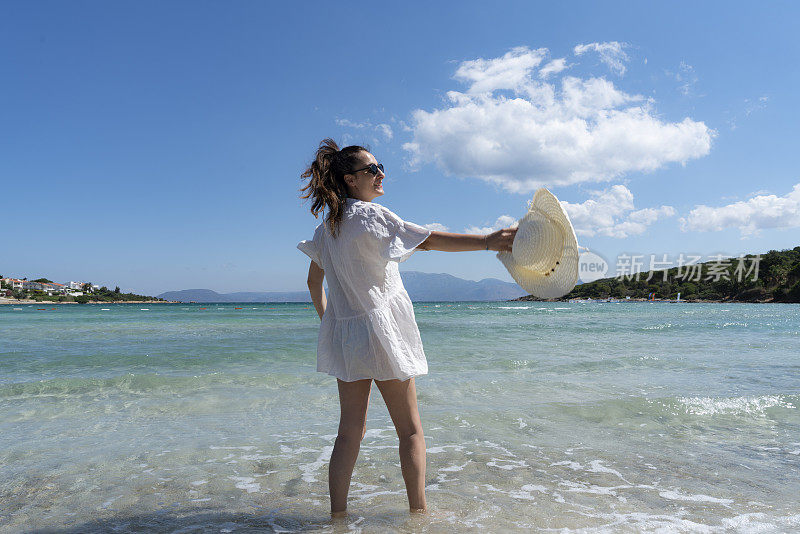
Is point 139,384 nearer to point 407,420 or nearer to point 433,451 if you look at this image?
point 433,451

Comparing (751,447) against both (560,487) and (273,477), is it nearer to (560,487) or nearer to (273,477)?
(560,487)

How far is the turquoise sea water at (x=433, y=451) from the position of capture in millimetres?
2668

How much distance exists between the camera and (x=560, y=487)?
3.06 m

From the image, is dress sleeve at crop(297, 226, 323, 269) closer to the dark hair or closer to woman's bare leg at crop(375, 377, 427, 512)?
the dark hair

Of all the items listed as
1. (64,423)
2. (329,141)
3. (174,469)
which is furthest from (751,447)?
(64,423)

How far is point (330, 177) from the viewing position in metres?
2.30

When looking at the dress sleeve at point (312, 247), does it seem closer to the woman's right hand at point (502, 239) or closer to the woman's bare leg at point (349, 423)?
the woman's bare leg at point (349, 423)

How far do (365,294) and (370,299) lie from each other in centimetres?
3

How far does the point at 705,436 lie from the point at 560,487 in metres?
1.87

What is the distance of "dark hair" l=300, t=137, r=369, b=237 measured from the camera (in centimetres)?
224

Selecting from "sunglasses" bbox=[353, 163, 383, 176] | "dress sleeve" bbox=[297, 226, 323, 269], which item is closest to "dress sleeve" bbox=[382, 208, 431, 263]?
"sunglasses" bbox=[353, 163, 383, 176]

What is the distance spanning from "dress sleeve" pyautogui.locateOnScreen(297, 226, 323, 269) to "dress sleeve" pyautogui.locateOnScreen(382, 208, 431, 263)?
438 millimetres

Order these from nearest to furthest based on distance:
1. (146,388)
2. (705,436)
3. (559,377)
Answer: (705,436), (146,388), (559,377)

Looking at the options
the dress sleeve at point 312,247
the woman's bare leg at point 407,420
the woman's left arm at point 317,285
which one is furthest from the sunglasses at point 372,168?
the woman's bare leg at point 407,420
